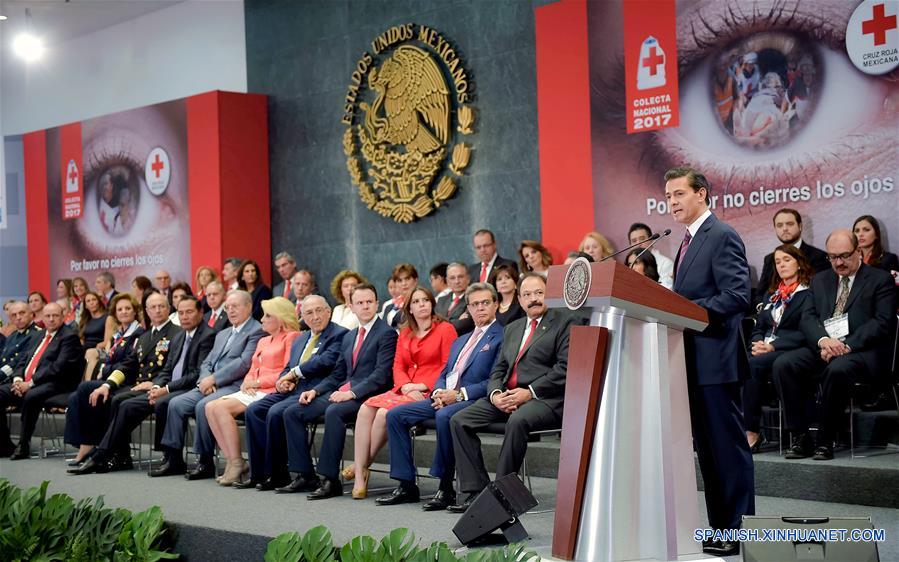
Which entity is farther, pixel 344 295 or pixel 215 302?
pixel 344 295

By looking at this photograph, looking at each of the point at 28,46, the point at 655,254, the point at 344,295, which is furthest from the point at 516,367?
the point at 28,46

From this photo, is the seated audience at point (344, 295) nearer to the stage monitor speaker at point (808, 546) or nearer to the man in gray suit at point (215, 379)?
the man in gray suit at point (215, 379)

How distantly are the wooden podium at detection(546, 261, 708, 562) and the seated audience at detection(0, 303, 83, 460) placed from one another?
5.79 metres

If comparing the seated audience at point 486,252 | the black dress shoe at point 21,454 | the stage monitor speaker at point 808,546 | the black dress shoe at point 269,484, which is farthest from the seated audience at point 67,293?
the stage monitor speaker at point 808,546

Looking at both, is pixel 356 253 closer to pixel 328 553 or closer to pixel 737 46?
pixel 737 46

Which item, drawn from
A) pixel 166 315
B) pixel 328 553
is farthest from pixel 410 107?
pixel 328 553

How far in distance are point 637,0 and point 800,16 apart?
4.16 feet

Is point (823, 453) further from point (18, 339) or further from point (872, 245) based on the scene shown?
point (18, 339)

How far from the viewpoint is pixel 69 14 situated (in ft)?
40.0

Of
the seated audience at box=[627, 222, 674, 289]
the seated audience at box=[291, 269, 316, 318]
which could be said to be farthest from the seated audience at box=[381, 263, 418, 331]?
the seated audience at box=[627, 222, 674, 289]

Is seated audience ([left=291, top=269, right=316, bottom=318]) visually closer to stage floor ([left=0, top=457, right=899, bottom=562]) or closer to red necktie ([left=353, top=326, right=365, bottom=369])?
stage floor ([left=0, top=457, right=899, bottom=562])

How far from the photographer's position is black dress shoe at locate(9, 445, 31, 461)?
320 inches

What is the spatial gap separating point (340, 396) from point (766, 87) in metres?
3.54

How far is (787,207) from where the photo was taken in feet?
22.0
